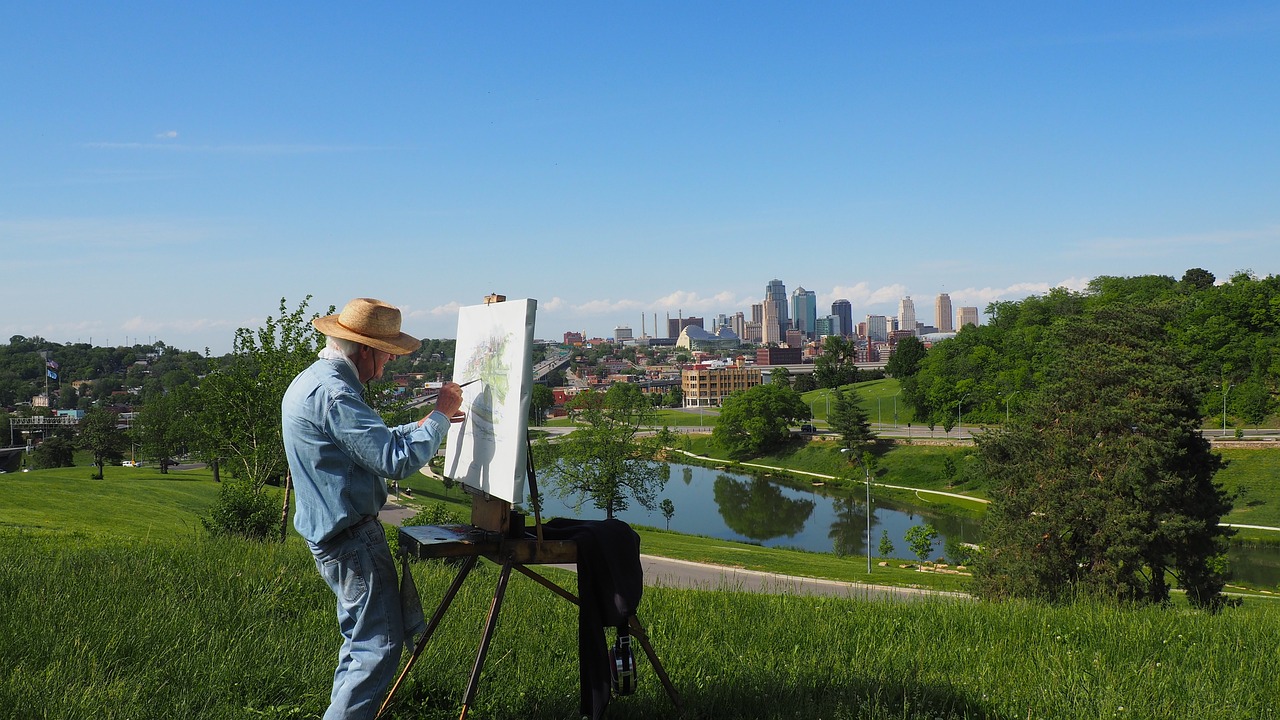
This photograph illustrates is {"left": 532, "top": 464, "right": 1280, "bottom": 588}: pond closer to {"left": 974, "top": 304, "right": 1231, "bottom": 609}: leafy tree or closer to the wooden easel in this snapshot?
{"left": 974, "top": 304, "right": 1231, "bottom": 609}: leafy tree

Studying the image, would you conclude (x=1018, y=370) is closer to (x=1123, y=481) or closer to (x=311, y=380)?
(x=1123, y=481)

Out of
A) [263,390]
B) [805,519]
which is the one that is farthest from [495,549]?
[805,519]

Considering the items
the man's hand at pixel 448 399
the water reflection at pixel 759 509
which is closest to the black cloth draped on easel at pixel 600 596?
the man's hand at pixel 448 399

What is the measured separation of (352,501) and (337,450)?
0.20m

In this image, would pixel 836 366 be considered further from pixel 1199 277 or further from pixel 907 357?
pixel 1199 277

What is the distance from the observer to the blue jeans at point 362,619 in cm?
308

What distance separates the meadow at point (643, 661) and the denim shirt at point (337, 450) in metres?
1.04

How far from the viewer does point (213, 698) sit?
11.6 feet

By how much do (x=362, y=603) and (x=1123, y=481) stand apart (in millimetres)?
22708

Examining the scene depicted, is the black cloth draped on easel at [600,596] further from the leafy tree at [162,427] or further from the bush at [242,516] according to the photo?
the leafy tree at [162,427]

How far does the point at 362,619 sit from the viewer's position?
3094 mm

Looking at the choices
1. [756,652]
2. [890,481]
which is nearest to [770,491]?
[890,481]

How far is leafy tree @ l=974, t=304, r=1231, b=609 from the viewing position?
67.3 feet

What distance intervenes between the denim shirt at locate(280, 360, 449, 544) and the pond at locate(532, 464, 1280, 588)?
1310 inches
